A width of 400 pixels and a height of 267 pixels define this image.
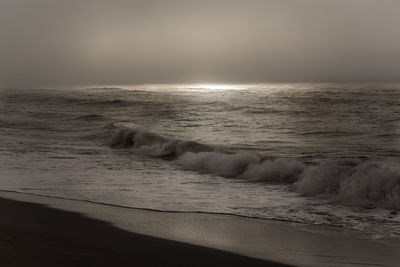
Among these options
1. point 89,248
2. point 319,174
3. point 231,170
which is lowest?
point 231,170

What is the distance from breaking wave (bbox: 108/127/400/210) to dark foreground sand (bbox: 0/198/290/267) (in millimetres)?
4073

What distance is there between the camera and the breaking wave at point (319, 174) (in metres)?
8.97

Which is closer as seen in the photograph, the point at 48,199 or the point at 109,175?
the point at 48,199

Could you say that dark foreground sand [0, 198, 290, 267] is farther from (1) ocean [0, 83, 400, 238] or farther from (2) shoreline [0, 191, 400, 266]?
(1) ocean [0, 83, 400, 238]

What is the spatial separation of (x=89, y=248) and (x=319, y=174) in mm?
5934

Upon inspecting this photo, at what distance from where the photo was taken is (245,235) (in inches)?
245

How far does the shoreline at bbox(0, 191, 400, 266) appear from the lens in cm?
525

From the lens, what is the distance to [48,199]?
328 inches

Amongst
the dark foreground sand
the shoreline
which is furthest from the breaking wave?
the dark foreground sand

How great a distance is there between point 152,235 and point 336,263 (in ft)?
6.92

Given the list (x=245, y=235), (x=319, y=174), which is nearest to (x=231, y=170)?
(x=319, y=174)

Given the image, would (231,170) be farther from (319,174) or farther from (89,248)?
(89,248)

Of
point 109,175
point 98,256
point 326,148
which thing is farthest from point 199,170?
point 98,256

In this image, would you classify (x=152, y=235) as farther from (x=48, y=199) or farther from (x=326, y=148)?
(x=326, y=148)
